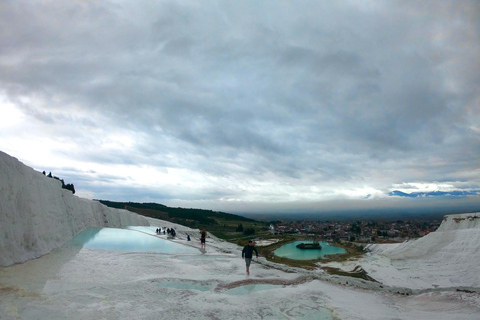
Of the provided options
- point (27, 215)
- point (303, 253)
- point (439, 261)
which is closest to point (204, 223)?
point (303, 253)

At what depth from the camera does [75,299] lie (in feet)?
22.1

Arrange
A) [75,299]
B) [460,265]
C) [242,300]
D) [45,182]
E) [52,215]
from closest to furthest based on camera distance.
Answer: [75,299] < [242,300] < [52,215] < [45,182] < [460,265]

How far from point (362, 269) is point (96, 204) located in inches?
1226

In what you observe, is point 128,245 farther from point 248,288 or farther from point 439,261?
point 439,261

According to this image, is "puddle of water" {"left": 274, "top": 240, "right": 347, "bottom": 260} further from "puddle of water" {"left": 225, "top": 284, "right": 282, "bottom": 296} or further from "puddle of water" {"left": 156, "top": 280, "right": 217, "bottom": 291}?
"puddle of water" {"left": 156, "top": 280, "right": 217, "bottom": 291}

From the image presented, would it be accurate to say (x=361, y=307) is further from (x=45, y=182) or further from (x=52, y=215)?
(x=45, y=182)

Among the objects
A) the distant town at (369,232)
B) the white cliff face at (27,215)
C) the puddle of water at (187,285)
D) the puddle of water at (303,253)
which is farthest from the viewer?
the distant town at (369,232)

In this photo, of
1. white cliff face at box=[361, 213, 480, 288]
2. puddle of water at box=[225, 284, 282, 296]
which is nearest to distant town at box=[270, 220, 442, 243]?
white cliff face at box=[361, 213, 480, 288]

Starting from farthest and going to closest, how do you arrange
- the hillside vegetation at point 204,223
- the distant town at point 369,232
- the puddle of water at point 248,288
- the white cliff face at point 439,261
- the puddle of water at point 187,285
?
the hillside vegetation at point 204,223, the distant town at point 369,232, the white cliff face at point 439,261, the puddle of water at point 187,285, the puddle of water at point 248,288

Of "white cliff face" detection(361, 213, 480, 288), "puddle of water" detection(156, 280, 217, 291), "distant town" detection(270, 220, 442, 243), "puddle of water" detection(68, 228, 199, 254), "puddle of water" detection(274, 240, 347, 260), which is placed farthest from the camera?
"distant town" detection(270, 220, 442, 243)

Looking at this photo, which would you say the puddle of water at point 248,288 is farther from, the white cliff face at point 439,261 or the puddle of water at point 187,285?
the white cliff face at point 439,261

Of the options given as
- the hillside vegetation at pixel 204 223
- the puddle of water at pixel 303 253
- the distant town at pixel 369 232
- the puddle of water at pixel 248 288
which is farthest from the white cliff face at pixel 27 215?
the distant town at pixel 369 232

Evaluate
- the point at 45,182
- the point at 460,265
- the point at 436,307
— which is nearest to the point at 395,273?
the point at 460,265

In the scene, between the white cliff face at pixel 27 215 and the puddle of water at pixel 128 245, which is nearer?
the white cliff face at pixel 27 215
